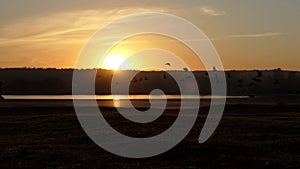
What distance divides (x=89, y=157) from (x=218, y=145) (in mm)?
6201

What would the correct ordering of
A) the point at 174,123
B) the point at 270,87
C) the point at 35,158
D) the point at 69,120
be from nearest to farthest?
the point at 35,158 < the point at 174,123 < the point at 69,120 < the point at 270,87

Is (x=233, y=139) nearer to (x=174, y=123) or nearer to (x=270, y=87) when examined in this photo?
(x=174, y=123)

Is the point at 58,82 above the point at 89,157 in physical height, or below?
above

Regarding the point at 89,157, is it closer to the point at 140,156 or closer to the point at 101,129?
the point at 140,156

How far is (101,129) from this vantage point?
33844 mm

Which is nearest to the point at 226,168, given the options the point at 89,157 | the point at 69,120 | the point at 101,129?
the point at 89,157

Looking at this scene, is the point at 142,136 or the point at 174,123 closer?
the point at 142,136

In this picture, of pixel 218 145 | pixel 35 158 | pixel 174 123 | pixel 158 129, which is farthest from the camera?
pixel 174 123

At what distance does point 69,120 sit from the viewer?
40812 millimetres

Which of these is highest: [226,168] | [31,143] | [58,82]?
[58,82]

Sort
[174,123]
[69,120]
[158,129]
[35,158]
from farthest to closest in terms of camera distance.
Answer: [69,120] < [174,123] < [158,129] < [35,158]

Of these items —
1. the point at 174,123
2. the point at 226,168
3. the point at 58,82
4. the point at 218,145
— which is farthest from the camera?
the point at 58,82

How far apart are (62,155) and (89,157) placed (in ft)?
4.15

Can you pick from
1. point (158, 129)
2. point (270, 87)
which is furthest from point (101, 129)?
point (270, 87)
